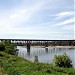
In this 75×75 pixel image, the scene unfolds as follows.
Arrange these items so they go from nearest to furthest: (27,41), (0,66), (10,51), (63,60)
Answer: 1. (0,66)
2. (63,60)
3. (10,51)
4. (27,41)

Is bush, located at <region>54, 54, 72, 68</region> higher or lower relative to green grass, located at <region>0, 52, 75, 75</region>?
lower

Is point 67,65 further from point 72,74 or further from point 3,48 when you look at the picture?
point 3,48

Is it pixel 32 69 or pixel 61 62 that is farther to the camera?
pixel 61 62

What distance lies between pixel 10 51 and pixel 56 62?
2769 cm

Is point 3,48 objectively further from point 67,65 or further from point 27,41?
point 27,41

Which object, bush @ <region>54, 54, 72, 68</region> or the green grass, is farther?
bush @ <region>54, 54, 72, 68</region>

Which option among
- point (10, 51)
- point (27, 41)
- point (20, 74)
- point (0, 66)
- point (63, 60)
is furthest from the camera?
point (27, 41)

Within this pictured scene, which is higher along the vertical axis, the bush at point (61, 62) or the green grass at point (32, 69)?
the green grass at point (32, 69)

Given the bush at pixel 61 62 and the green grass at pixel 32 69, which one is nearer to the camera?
the green grass at pixel 32 69

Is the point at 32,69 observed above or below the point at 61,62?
above

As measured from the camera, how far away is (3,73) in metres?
27.8

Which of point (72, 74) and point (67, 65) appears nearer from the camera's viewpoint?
point (72, 74)

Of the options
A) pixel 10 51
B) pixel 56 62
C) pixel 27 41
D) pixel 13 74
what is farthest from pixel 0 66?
pixel 27 41

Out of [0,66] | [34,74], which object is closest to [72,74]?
[34,74]
